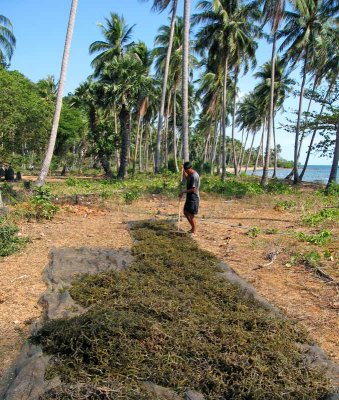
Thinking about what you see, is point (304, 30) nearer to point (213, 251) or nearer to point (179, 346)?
point (213, 251)

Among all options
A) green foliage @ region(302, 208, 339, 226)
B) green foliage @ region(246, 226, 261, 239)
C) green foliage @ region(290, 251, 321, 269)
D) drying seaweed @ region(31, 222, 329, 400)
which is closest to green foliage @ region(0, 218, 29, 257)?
drying seaweed @ region(31, 222, 329, 400)

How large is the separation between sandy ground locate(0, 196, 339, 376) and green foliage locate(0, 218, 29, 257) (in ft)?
0.59

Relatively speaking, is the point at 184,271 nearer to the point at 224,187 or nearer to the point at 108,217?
the point at 108,217

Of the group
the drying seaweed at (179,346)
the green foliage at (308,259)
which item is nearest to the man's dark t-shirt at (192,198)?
the green foliage at (308,259)

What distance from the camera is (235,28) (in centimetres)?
2491

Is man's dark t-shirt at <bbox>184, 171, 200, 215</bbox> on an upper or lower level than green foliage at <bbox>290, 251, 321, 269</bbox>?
upper

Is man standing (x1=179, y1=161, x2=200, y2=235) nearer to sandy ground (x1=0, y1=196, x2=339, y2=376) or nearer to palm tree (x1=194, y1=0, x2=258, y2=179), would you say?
sandy ground (x1=0, y1=196, x2=339, y2=376)

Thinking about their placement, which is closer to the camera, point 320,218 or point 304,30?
point 320,218

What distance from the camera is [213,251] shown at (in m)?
7.84

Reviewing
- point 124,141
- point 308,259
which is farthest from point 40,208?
point 124,141

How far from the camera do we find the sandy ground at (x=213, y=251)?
4.62 metres

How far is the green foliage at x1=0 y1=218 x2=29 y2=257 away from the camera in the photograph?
23.9ft

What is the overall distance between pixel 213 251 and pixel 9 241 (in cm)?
422

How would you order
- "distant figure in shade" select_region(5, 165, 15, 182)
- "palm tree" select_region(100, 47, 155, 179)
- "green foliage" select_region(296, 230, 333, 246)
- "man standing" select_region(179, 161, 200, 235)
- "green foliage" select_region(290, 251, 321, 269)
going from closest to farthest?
1. "green foliage" select_region(290, 251, 321, 269)
2. "green foliage" select_region(296, 230, 333, 246)
3. "man standing" select_region(179, 161, 200, 235)
4. "distant figure in shade" select_region(5, 165, 15, 182)
5. "palm tree" select_region(100, 47, 155, 179)
